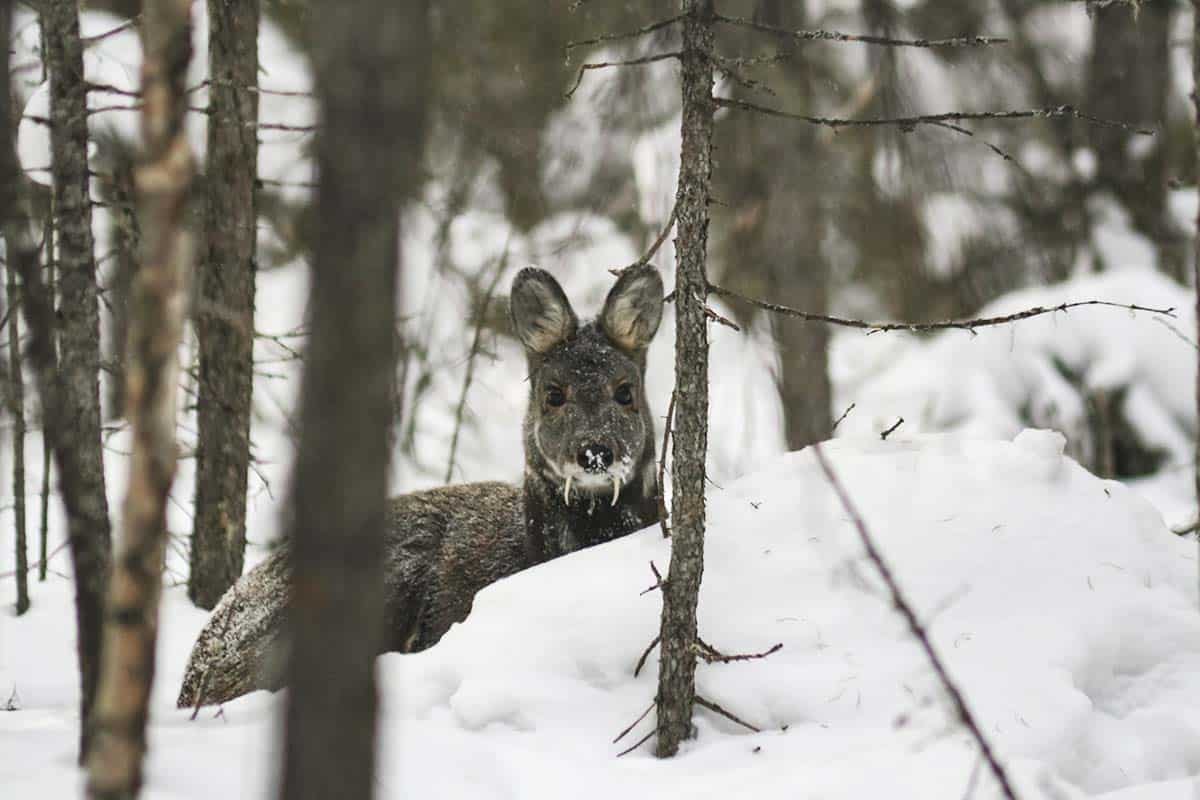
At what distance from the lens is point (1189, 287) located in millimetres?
11875

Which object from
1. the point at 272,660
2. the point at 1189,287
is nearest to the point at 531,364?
the point at 272,660

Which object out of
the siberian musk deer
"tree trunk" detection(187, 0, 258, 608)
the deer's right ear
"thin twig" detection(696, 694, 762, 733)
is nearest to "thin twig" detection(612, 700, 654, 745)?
"thin twig" detection(696, 694, 762, 733)

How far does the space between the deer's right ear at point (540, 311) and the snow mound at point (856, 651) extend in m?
1.43

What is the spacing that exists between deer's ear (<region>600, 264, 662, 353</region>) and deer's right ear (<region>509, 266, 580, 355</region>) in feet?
0.71

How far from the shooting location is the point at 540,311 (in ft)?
22.5

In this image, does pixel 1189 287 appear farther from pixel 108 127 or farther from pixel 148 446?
pixel 148 446

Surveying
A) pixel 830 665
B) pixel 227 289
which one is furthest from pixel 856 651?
A: pixel 227 289

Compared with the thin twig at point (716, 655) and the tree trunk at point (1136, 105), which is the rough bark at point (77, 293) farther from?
the tree trunk at point (1136, 105)

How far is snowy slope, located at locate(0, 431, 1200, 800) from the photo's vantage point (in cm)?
423

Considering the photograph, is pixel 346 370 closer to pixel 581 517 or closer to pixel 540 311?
pixel 581 517

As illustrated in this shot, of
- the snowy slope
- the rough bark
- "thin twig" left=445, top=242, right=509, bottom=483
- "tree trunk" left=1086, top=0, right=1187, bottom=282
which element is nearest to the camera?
the rough bark

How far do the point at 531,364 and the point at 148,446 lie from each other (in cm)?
438

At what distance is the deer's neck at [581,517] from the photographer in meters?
6.59

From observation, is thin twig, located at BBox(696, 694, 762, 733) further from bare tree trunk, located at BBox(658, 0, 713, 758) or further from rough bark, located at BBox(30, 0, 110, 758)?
rough bark, located at BBox(30, 0, 110, 758)
